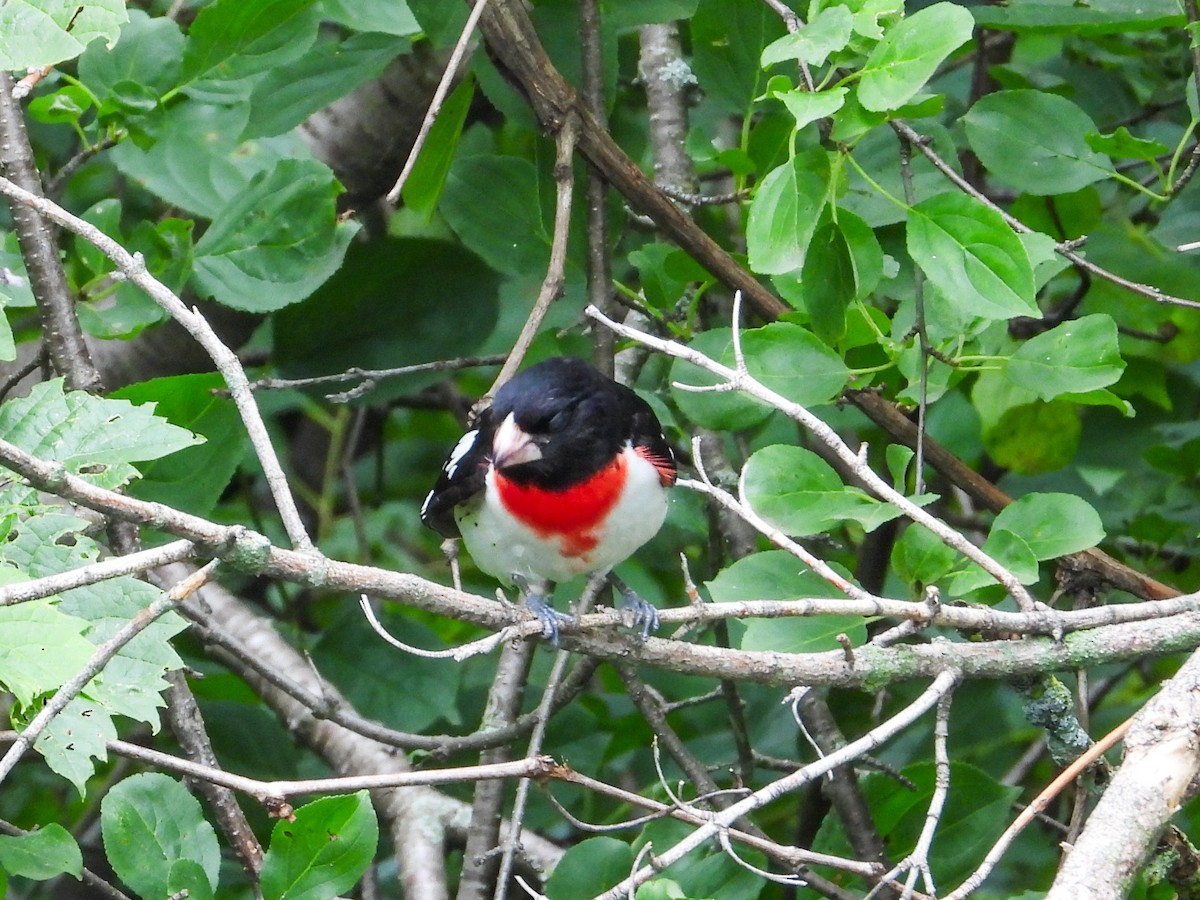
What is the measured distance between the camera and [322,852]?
6.44ft

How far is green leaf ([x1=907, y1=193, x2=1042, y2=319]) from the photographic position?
210cm

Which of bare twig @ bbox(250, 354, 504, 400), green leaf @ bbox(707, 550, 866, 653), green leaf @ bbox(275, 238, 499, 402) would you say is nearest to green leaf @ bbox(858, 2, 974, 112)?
green leaf @ bbox(707, 550, 866, 653)

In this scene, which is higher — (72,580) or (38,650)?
(72,580)

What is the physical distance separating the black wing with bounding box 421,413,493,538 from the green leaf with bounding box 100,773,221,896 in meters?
0.92

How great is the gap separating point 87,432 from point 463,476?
926 millimetres

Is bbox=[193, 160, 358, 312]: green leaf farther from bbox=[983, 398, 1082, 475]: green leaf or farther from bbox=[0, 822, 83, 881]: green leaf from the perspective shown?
bbox=[983, 398, 1082, 475]: green leaf

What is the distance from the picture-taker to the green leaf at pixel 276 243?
9.64 ft

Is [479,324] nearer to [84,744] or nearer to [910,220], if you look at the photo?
[910,220]

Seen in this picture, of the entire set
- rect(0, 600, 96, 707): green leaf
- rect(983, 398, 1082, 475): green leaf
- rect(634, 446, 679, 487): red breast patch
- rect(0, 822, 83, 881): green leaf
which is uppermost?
rect(0, 600, 96, 707): green leaf

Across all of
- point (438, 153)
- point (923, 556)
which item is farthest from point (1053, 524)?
point (438, 153)

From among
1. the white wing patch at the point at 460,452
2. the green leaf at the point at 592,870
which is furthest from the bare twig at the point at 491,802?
the white wing patch at the point at 460,452

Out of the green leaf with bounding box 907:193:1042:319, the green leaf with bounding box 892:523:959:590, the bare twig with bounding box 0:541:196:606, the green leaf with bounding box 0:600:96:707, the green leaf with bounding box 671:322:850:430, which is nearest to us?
the bare twig with bounding box 0:541:196:606

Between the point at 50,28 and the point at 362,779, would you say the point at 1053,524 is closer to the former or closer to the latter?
the point at 362,779

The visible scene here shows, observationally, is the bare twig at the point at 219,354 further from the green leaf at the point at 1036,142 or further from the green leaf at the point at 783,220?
the green leaf at the point at 1036,142
